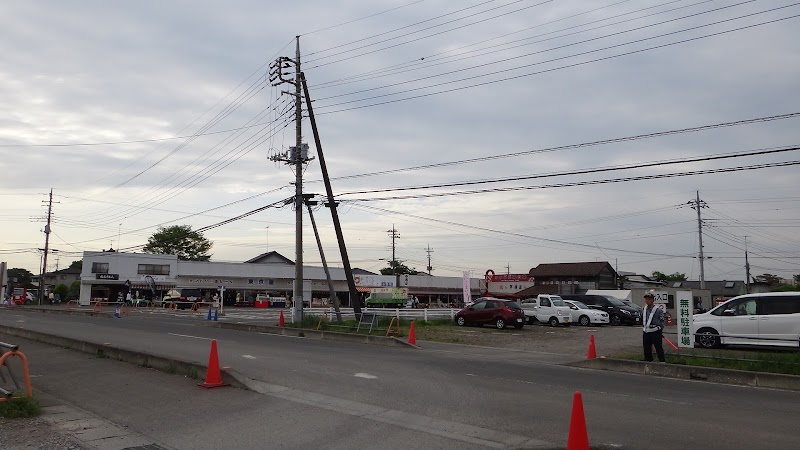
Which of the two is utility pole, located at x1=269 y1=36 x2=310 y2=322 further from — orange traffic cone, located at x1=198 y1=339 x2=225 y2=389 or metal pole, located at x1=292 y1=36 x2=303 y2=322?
orange traffic cone, located at x1=198 y1=339 x2=225 y2=389

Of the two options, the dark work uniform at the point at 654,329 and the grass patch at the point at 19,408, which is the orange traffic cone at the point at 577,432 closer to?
the grass patch at the point at 19,408

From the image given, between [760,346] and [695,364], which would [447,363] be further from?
[760,346]

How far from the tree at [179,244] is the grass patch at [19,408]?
85306 mm

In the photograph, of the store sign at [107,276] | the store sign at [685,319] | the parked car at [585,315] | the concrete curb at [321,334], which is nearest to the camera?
the store sign at [685,319]

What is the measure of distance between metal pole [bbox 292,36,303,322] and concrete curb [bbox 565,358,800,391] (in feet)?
51.4

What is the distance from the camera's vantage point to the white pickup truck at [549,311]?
31.3 metres

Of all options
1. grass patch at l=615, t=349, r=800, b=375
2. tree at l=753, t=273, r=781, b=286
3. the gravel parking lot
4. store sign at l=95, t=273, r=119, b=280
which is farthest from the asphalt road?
tree at l=753, t=273, r=781, b=286

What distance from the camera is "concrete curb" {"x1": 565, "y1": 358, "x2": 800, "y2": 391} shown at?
12820 millimetres

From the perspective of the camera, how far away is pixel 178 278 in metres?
71.1

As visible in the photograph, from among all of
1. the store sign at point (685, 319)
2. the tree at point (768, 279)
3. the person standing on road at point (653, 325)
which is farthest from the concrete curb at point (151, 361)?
the tree at point (768, 279)

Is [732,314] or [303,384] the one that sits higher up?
[732,314]

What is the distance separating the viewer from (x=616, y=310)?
33.9 metres

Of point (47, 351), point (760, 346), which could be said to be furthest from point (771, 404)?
point (47, 351)

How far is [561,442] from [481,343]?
15.2 m
